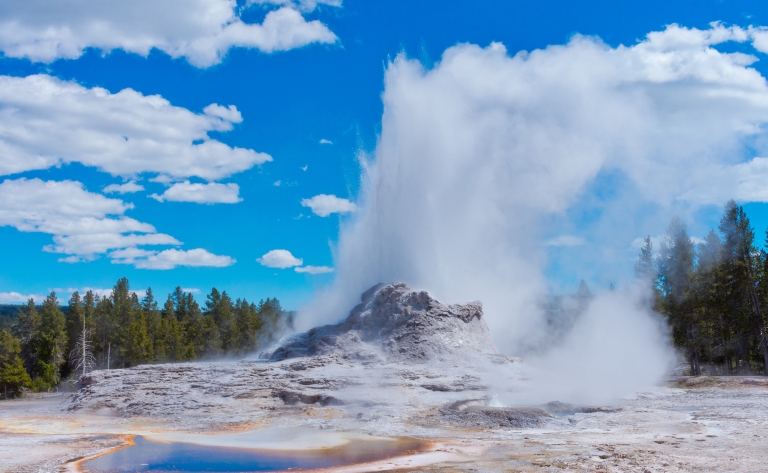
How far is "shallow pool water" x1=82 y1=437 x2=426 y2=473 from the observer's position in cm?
1389

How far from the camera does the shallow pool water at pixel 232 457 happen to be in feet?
45.6

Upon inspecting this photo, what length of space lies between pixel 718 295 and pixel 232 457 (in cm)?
3109

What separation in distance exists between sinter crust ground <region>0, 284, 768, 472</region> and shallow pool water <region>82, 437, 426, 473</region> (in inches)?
37.5

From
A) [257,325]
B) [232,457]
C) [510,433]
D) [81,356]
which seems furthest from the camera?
[257,325]

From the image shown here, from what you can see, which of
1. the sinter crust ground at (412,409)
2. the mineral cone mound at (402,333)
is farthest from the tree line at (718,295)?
the mineral cone mound at (402,333)

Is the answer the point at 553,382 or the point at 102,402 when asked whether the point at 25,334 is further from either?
the point at 553,382

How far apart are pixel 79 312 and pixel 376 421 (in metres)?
41.7

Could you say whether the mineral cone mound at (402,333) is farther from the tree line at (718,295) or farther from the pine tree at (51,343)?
the pine tree at (51,343)

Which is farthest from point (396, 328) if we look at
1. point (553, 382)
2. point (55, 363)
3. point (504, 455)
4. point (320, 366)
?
point (55, 363)

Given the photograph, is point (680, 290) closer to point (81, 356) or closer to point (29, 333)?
point (81, 356)

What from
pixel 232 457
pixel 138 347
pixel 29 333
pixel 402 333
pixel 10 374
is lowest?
pixel 232 457

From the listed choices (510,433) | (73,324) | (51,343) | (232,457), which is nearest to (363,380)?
(510,433)

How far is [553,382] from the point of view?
23.7m

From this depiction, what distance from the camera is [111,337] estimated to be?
49.9 metres
